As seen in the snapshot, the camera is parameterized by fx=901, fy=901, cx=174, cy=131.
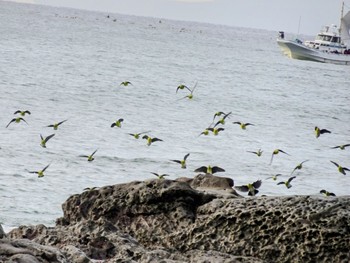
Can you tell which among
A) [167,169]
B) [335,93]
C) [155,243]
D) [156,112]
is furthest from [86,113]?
[335,93]

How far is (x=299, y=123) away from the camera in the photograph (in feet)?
129

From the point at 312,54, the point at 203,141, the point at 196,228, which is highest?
the point at 312,54

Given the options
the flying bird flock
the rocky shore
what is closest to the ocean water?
the flying bird flock

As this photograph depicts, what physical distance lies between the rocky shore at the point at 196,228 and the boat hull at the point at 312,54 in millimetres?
87480

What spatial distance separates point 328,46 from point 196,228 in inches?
3497

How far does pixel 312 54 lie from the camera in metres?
96.7

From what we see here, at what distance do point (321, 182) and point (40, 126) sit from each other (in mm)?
10168

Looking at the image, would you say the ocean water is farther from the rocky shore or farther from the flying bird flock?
the rocky shore

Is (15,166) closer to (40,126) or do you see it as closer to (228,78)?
(40,126)

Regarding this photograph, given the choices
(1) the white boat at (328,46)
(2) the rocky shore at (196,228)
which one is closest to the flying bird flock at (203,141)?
(2) the rocky shore at (196,228)

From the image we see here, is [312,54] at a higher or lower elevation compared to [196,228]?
higher

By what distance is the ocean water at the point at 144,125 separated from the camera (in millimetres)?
21109

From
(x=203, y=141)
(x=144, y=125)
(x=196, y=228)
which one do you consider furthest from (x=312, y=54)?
(x=196, y=228)

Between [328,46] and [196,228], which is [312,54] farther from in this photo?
[196,228]
